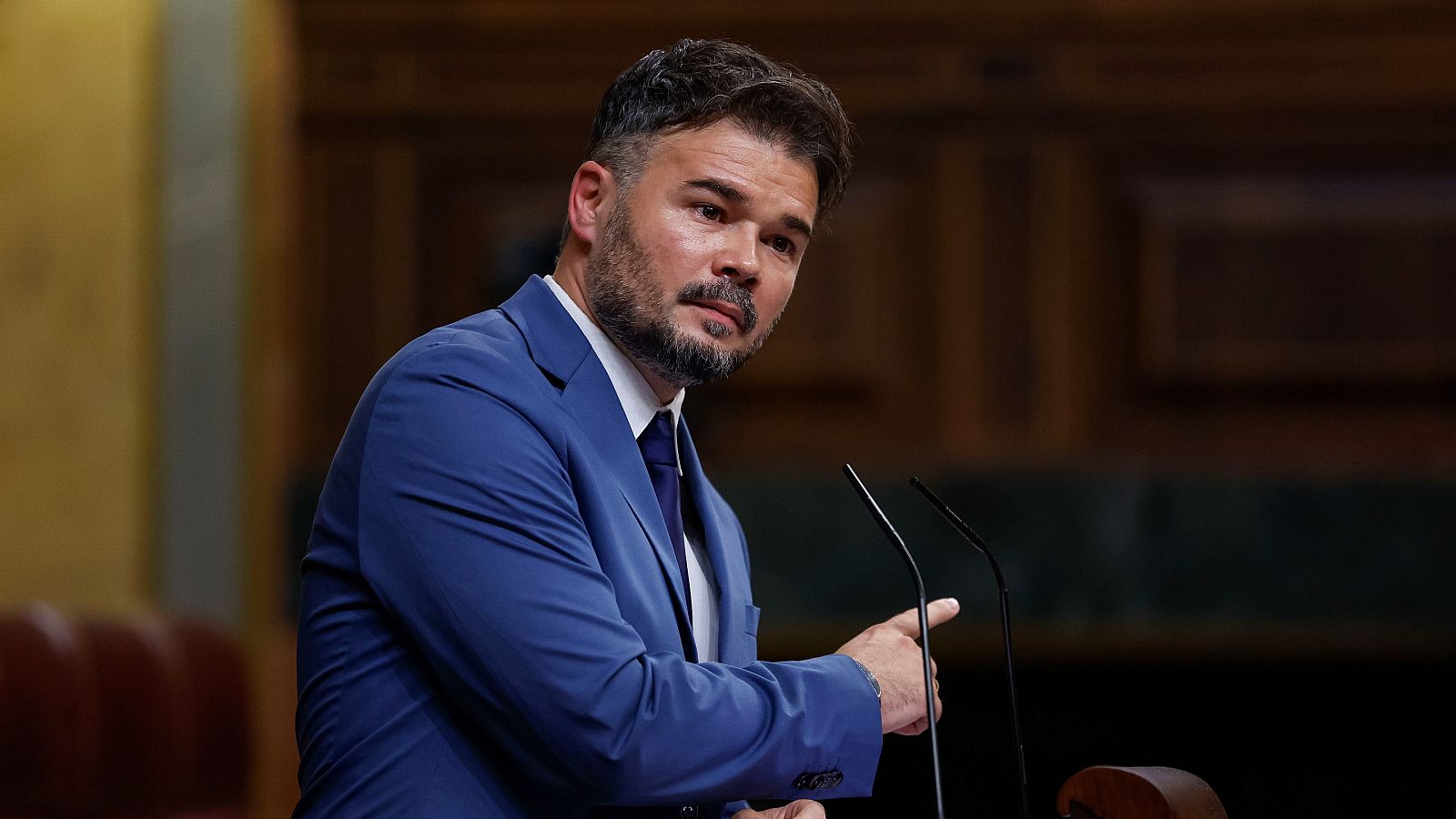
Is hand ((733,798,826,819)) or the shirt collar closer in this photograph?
hand ((733,798,826,819))

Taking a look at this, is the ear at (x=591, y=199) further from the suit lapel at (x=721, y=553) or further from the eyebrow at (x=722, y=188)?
the suit lapel at (x=721, y=553)

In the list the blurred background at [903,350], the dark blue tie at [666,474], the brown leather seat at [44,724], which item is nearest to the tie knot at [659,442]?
the dark blue tie at [666,474]

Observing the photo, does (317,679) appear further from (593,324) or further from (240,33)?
(240,33)

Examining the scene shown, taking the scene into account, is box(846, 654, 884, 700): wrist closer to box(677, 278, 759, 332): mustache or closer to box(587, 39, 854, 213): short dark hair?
box(677, 278, 759, 332): mustache

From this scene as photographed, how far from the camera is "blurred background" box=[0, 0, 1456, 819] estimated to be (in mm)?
3418

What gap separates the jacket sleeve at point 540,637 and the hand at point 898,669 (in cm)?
5

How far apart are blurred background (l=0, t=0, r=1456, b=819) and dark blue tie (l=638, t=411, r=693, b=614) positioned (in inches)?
66.7

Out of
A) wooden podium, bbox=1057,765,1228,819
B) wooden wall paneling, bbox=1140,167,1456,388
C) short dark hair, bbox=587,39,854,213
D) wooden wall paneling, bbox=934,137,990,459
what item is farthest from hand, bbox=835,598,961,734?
wooden wall paneling, bbox=1140,167,1456,388

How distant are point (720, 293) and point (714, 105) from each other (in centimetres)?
20

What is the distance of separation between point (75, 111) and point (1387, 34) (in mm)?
3116

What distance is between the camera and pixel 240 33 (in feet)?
Result: 12.3

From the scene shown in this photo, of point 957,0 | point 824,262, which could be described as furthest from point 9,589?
point 957,0

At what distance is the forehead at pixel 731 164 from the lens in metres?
1.67

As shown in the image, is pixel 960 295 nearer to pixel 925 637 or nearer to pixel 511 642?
pixel 925 637
